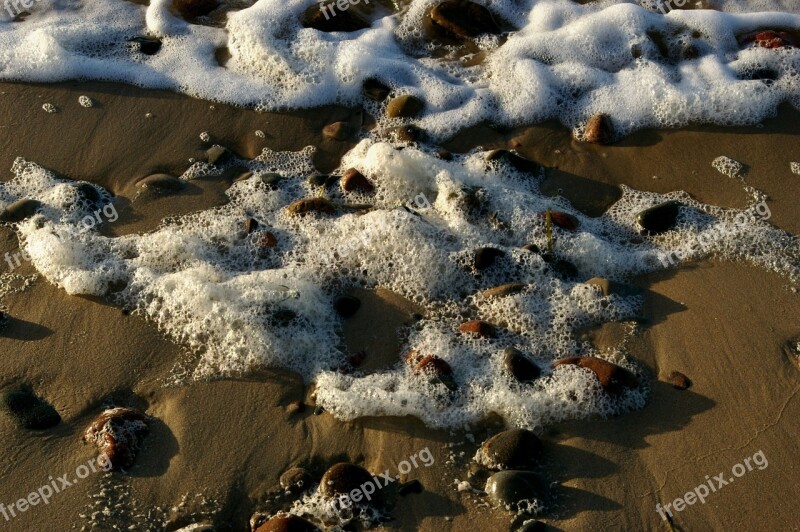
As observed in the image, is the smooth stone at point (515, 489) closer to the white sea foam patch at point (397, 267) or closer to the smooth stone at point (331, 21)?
the white sea foam patch at point (397, 267)

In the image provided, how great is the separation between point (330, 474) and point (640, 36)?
14.3 feet

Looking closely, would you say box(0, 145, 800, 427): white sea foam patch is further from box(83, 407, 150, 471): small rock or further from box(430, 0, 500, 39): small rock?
box(430, 0, 500, 39): small rock

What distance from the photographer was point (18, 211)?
4.50m

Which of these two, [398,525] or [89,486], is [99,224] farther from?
[398,525]

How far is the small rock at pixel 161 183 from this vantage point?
4.69m

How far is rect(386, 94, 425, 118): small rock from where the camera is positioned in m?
5.27

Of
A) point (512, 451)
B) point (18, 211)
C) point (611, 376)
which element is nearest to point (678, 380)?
point (611, 376)

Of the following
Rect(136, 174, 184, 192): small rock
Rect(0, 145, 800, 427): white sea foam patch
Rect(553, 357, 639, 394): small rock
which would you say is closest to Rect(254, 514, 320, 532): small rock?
Rect(0, 145, 800, 427): white sea foam patch

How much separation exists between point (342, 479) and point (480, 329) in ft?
3.70

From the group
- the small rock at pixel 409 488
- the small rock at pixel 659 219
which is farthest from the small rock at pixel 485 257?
the small rock at pixel 409 488

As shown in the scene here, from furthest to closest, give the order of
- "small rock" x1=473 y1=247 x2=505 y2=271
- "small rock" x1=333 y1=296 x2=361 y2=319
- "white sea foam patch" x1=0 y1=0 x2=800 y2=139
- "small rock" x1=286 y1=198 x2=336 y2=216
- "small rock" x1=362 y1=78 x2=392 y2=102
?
"small rock" x1=362 y1=78 x2=392 y2=102, "white sea foam patch" x1=0 y1=0 x2=800 y2=139, "small rock" x1=286 y1=198 x2=336 y2=216, "small rock" x1=473 y1=247 x2=505 y2=271, "small rock" x1=333 y1=296 x2=361 y2=319

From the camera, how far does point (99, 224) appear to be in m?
4.53

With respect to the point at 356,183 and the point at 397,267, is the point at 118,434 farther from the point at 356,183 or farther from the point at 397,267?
the point at 356,183

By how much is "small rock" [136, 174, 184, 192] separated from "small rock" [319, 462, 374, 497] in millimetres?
2341
